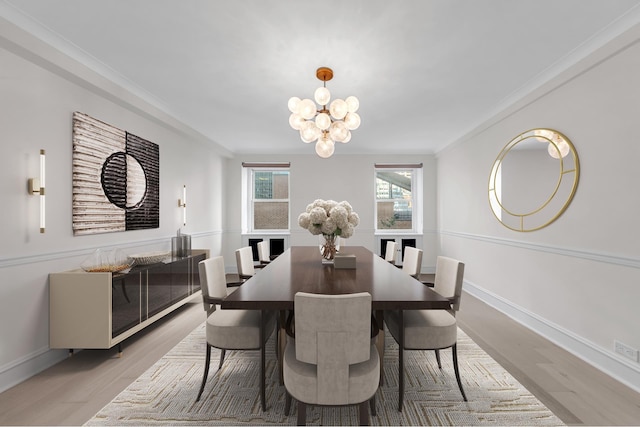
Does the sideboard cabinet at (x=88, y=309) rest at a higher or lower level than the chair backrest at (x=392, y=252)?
lower

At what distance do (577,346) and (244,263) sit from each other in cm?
302

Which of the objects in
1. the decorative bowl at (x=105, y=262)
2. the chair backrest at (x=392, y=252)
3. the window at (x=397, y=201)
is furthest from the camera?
the window at (x=397, y=201)

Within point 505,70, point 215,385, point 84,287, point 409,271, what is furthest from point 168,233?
point 505,70

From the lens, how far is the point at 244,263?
310 cm

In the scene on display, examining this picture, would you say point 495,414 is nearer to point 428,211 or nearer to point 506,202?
point 506,202

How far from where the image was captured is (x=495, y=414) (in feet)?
5.93

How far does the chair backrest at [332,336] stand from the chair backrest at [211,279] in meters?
0.93

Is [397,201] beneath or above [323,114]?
beneath

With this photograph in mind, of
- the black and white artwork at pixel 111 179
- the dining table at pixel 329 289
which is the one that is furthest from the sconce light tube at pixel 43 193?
the dining table at pixel 329 289

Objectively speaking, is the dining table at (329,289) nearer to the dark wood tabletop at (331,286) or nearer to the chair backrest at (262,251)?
the dark wood tabletop at (331,286)

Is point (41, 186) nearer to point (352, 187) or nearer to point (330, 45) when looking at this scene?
point (330, 45)

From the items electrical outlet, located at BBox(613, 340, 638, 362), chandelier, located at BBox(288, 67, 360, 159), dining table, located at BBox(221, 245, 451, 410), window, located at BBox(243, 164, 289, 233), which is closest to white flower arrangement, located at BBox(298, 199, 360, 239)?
dining table, located at BBox(221, 245, 451, 410)

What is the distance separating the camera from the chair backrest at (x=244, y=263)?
300 cm

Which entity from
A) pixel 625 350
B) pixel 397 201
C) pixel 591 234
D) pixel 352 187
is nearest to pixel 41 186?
pixel 591 234
